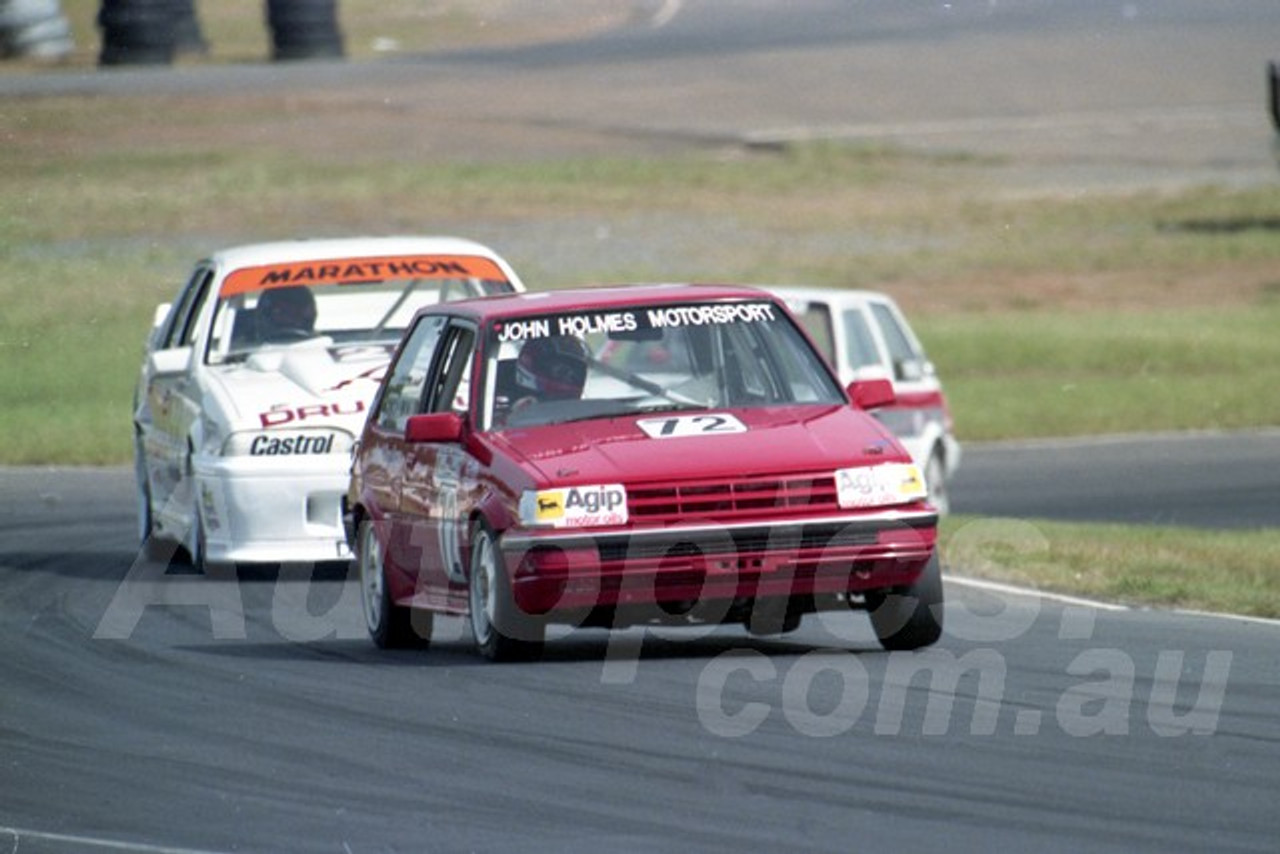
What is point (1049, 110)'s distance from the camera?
53594 mm

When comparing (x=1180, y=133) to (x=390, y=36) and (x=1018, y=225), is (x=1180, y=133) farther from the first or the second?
(x=390, y=36)

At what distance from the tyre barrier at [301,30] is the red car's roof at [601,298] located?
42722 mm

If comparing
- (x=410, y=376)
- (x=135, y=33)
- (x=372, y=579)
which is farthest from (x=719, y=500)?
(x=135, y=33)

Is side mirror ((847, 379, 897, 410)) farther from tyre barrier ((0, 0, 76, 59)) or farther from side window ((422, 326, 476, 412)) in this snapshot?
tyre barrier ((0, 0, 76, 59))

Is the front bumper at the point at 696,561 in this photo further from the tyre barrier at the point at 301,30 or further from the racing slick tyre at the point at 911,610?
the tyre barrier at the point at 301,30

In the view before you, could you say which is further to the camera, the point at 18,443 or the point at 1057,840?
the point at 18,443

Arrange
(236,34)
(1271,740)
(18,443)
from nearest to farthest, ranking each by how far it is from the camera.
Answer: (1271,740), (18,443), (236,34)

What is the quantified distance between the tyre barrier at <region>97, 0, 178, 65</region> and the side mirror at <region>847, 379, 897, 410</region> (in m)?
38.8

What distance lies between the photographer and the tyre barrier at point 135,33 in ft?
159

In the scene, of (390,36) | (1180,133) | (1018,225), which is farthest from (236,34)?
(1018,225)

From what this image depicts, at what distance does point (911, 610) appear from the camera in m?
Result: 10.1

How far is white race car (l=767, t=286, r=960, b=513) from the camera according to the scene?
58.2 feet

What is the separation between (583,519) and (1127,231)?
3093 centimetres

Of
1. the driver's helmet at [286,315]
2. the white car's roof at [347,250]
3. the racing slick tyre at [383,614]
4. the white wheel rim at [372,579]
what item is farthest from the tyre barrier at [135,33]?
the racing slick tyre at [383,614]
